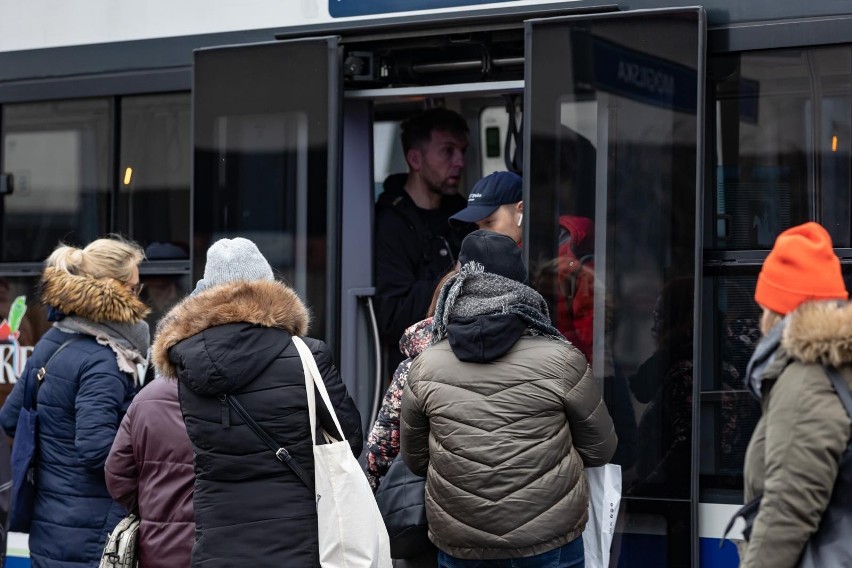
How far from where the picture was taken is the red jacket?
12.5 ft

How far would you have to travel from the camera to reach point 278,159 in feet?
14.2

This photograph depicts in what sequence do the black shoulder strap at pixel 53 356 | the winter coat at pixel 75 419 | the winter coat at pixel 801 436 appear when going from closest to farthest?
the winter coat at pixel 801 436 → the winter coat at pixel 75 419 → the black shoulder strap at pixel 53 356

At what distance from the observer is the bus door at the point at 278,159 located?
4230 mm

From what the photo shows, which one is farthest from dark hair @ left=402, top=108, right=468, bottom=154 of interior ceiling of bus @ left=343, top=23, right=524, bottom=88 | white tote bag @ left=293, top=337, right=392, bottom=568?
white tote bag @ left=293, top=337, right=392, bottom=568

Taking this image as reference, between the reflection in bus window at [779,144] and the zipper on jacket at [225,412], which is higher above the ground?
the reflection in bus window at [779,144]

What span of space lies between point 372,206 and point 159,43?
3.25ft

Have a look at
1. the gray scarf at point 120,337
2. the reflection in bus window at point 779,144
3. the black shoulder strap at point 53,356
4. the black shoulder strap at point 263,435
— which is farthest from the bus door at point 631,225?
the black shoulder strap at point 53,356

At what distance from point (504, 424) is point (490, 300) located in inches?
Answer: 13.0

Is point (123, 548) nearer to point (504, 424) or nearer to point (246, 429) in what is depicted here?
point (246, 429)

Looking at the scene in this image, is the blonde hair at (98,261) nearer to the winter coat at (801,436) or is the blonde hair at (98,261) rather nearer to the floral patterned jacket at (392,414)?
the floral patterned jacket at (392,414)

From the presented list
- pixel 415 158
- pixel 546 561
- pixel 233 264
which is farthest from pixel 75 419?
pixel 415 158

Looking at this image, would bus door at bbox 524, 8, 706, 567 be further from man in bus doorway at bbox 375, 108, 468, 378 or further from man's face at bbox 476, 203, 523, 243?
man in bus doorway at bbox 375, 108, 468, 378

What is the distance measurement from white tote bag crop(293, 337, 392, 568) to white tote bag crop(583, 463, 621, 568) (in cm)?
68

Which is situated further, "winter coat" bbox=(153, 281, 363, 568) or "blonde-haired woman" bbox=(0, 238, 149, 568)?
"blonde-haired woman" bbox=(0, 238, 149, 568)
